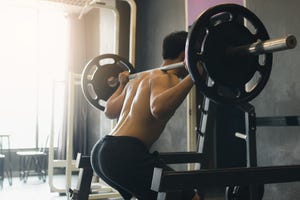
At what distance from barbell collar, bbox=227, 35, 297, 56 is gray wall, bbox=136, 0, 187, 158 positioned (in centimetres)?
261

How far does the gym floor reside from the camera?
4629mm

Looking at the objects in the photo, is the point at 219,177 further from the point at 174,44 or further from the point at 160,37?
the point at 160,37

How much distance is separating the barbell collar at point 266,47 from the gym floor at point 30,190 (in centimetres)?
354

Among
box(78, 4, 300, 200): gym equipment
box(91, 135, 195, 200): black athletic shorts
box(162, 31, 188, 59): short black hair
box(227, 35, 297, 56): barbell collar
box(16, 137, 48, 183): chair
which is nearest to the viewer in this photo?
box(227, 35, 297, 56): barbell collar

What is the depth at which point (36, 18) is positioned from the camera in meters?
7.11

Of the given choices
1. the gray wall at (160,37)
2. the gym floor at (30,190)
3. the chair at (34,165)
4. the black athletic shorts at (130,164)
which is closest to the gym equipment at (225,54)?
the black athletic shorts at (130,164)

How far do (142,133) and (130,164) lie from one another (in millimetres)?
162

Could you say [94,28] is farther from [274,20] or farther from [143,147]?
[143,147]

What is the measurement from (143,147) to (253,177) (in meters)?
0.53

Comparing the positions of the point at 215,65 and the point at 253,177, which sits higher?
the point at 215,65

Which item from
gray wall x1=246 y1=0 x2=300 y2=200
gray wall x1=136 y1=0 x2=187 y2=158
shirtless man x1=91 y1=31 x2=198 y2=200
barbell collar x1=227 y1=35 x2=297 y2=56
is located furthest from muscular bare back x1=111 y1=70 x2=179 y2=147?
gray wall x1=136 y1=0 x2=187 y2=158

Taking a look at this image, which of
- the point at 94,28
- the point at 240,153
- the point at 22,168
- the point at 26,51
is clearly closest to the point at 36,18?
the point at 26,51

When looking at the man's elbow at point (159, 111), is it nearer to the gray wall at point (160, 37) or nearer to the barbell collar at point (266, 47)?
the barbell collar at point (266, 47)

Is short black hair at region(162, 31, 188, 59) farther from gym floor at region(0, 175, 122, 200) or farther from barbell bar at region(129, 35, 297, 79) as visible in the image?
gym floor at region(0, 175, 122, 200)
